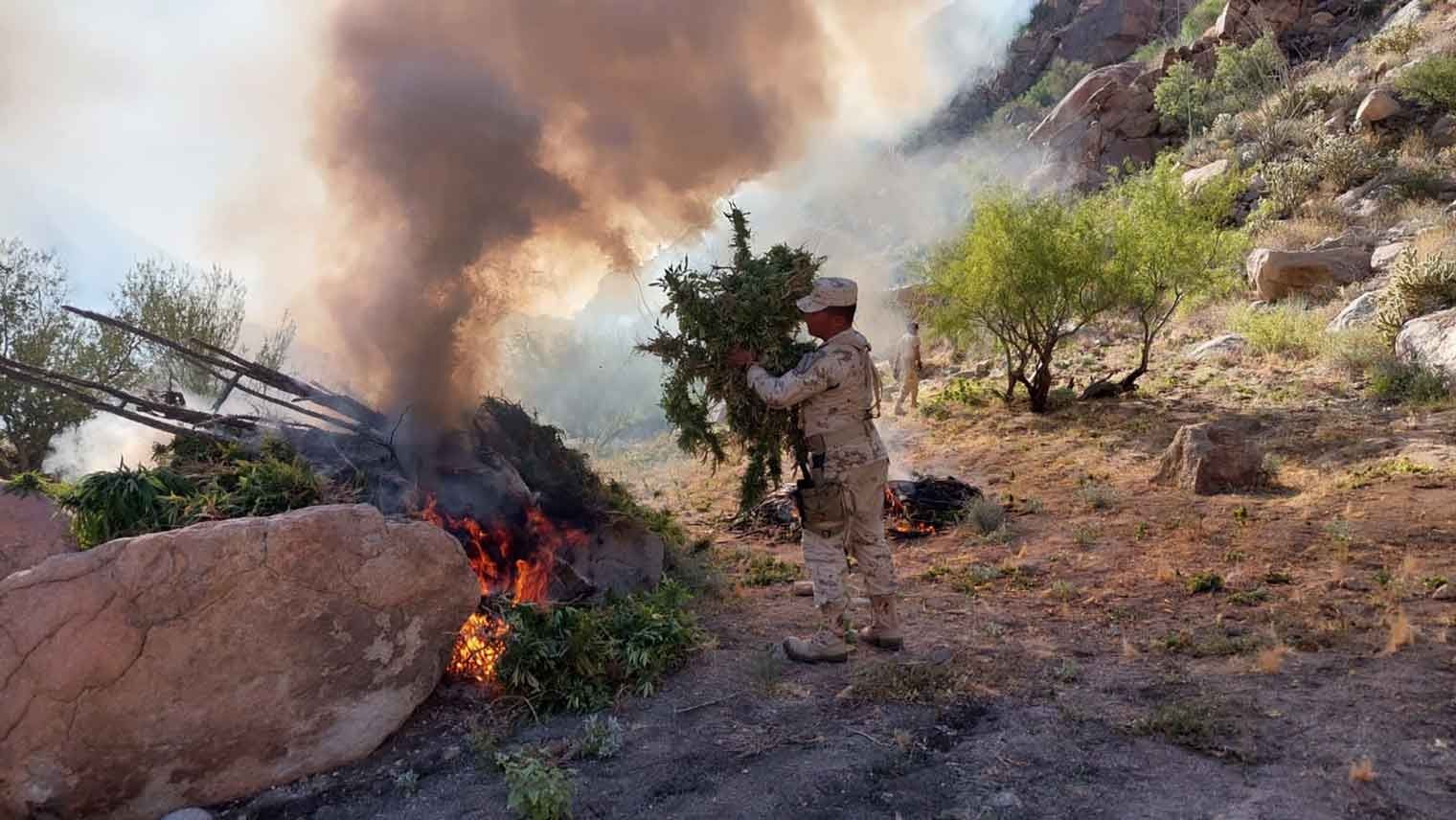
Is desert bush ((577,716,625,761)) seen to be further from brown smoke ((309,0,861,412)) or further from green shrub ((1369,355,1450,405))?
green shrub ((1369,355,1450,405))

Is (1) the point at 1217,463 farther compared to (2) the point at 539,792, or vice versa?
(1) the point at 1217,463

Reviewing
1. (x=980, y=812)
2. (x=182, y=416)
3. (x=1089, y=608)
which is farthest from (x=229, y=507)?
(x=1089, y=608)

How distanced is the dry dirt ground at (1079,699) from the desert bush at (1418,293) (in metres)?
5.75

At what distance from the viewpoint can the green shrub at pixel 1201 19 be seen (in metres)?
36.7

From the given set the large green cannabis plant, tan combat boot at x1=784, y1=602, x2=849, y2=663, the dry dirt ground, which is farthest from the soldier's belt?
the dry dirt ground

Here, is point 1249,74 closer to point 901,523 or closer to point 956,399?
point 956,399

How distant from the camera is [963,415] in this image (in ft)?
50.1

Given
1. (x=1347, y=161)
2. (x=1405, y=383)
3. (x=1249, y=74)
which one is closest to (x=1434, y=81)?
(x=1347, y=161)

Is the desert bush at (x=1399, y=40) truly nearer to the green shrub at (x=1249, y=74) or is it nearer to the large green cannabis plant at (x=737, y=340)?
the green shrub at (x=1249, y=74)

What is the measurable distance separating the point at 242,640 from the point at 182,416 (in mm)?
2802

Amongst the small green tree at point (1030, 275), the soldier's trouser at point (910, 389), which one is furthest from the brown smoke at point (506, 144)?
the soldier's trouser at point (910, 389)

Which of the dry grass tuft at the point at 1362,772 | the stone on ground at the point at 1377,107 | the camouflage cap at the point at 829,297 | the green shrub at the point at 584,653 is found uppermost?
the stone on ground at the point at 1377,107

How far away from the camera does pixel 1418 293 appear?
12516mm

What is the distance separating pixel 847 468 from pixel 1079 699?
163 centimetres
